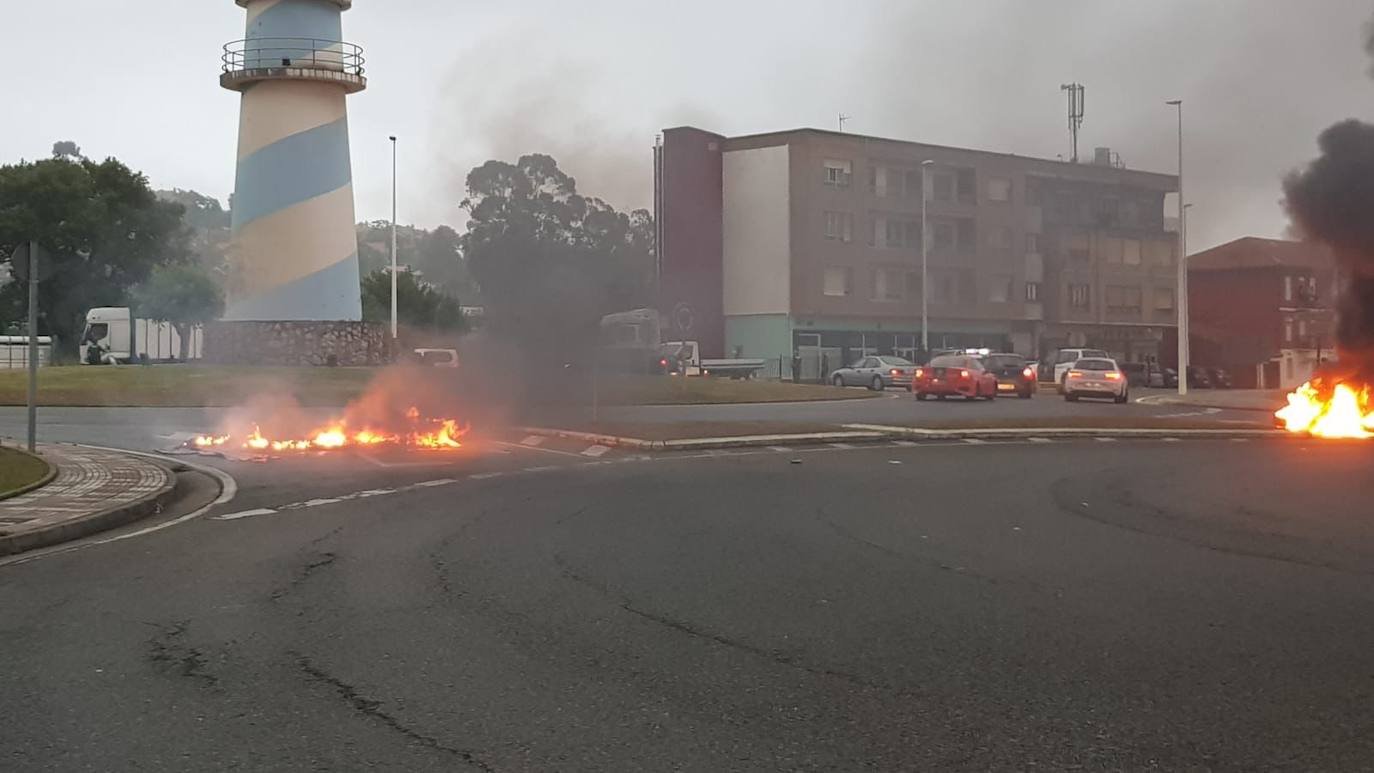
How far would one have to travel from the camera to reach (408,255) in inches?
1841

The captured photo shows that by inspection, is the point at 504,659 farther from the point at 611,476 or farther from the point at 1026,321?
the point at 1026,321

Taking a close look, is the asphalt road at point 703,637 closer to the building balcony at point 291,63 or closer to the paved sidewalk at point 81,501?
the paved sidewalk at point 81,501

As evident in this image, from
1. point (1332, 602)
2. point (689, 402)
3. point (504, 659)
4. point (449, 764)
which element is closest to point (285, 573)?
point (504, 659)

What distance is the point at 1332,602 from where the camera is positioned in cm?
726

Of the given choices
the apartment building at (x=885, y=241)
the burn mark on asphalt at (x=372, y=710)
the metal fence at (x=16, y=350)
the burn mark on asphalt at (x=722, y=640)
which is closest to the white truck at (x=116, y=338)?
the metal fence at (x=16, y=350)

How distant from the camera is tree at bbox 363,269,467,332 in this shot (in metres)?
25.8

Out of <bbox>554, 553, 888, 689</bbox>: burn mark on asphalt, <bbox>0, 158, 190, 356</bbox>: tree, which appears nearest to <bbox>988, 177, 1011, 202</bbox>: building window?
<bbox>0, 158, 190, 356</bbox>: tree

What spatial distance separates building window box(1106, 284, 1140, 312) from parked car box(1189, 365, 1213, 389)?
46.9 feet

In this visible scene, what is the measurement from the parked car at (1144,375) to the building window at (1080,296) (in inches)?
457

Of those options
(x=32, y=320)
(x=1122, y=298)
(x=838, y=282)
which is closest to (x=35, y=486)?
(x=32, y=320)

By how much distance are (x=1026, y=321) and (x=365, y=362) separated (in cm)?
4153

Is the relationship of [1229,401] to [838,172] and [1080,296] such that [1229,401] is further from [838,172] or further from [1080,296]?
[1080,296]

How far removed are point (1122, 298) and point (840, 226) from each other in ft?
70.7

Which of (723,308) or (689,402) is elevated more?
(723,308)
